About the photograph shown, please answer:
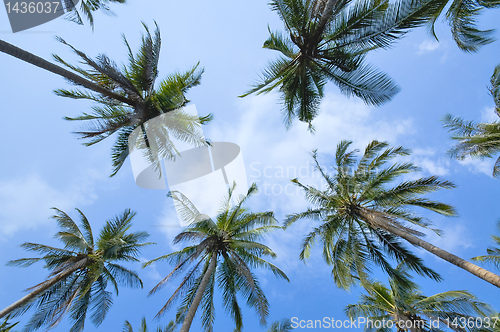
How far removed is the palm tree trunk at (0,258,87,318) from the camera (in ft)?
29.9

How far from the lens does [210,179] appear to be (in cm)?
1173

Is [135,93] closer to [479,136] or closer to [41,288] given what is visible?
[41,288]

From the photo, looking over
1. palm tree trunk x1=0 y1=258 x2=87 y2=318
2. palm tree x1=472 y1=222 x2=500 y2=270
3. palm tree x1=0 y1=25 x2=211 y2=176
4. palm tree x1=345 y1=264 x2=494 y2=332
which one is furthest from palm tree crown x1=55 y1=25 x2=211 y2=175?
palm tree x1=472 y1=222 x2=500 y2=270

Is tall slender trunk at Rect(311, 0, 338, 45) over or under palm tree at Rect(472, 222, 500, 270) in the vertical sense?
over

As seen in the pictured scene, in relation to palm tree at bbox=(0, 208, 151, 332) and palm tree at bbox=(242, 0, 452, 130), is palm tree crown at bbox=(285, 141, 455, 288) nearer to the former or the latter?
palm tree at bbox=(242, 0, 452, 130)

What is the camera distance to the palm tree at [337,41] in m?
7.00

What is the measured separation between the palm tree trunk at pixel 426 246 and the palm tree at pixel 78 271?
1011cm

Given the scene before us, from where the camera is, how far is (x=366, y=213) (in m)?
10.3

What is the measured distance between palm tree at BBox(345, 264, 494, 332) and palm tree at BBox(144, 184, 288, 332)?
4.92 m

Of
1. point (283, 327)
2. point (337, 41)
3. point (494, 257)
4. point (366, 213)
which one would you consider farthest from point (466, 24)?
point (283, 327)

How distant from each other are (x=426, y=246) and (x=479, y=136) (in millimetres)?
6707

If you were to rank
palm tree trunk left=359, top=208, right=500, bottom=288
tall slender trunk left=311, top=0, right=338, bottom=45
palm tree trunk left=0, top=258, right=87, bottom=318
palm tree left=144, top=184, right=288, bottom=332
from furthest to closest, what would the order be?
palm tree left=144, top=184, right=288, bottom=332
palm tree trunk left=0, top=258, right=87, bottom=318
tall slender trunk left=311, top=0, right=338, bottom=45
palm tree trunk left=359, top=208, right=500, bottom=288

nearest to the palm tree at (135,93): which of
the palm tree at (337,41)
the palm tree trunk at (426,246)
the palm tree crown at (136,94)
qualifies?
the palm tree crown at (136,94)

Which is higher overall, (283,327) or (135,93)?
(135,93)
